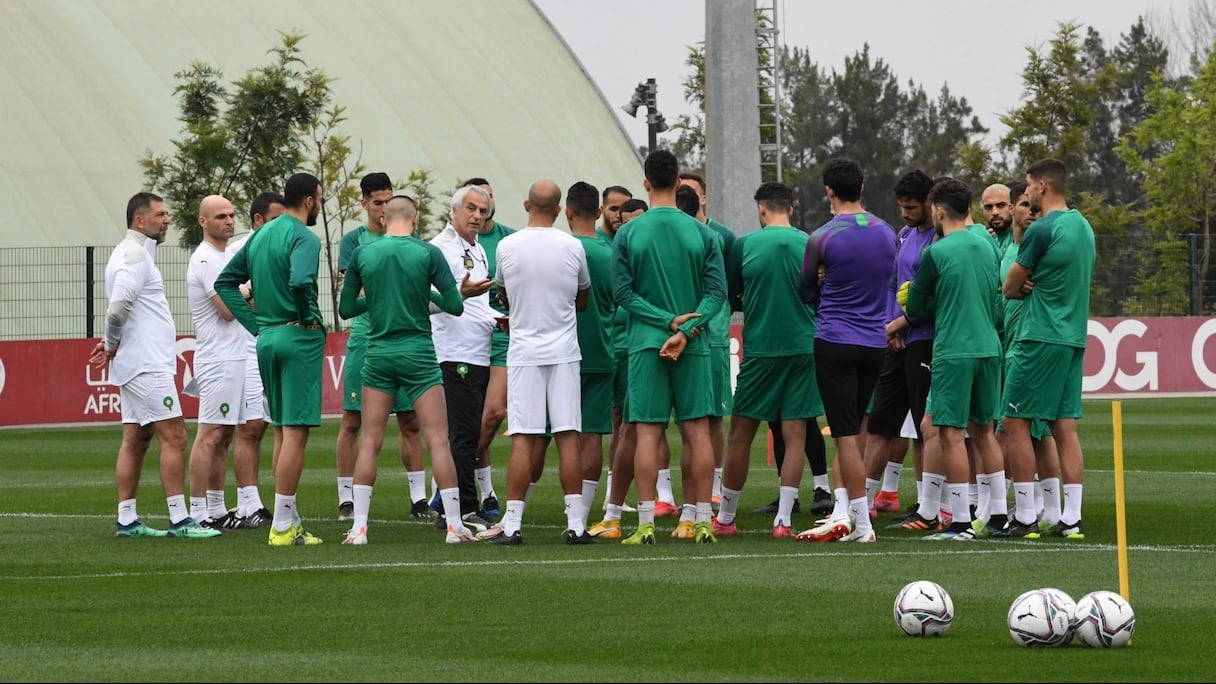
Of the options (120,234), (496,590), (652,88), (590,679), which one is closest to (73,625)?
(496,590)

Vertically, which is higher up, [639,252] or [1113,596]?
[639,252]

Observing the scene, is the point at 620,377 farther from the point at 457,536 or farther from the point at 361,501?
the point at 361,501

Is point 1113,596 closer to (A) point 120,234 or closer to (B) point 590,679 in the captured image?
(B) point 590,679

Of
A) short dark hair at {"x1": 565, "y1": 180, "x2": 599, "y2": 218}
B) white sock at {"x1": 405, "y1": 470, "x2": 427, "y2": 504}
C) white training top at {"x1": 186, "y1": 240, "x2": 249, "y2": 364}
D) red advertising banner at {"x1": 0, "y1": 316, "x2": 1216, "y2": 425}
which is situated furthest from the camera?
red advertising banner at {"x1": 0, "y1": 316, "x2": 1216, "y2": 425}

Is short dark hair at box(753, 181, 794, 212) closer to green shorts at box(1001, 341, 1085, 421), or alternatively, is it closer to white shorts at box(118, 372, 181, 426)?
green shorts at box(1001, 341, 1085, 421)

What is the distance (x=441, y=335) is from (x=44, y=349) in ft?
52.4

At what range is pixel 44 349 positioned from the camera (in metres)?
28.5

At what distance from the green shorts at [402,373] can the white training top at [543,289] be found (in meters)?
0.53

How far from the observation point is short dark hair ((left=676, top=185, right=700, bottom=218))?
1345cm

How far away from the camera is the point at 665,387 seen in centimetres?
1222

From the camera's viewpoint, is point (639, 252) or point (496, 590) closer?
point (496, 590)

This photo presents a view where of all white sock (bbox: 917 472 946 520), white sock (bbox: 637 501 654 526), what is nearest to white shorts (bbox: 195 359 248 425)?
white sock (bbox: 637 501 654 526)

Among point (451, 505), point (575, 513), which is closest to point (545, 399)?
point (575, 513)

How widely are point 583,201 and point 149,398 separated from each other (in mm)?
3213
